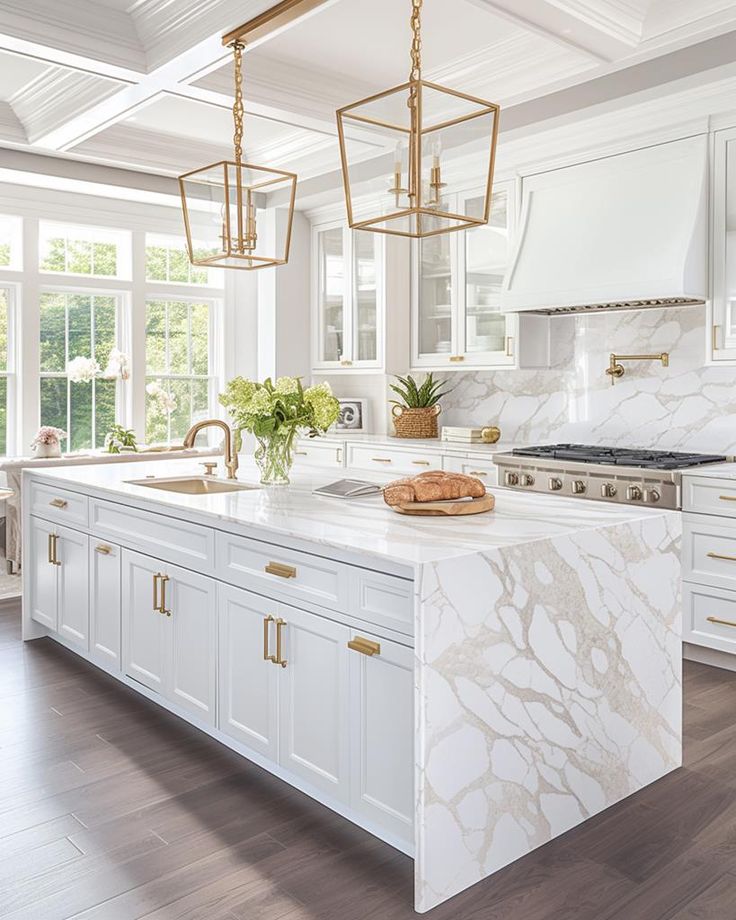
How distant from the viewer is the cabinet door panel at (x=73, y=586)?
3.74 meters

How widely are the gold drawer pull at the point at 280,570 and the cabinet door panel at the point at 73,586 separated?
58.0 inches

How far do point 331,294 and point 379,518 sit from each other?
4.10 metres

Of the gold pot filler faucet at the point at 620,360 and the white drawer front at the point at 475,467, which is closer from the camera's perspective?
the gold pot filler faucet at the point at 620,360

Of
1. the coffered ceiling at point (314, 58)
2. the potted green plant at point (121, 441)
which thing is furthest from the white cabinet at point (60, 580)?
the coffered ceiling at point (314, 58)

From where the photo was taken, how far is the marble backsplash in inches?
176

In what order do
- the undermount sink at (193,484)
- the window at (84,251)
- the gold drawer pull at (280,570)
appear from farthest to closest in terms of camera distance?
1. the window at (84,251)
2. the undermount sink at (193,484)
3. the gold drawer pull at (280,570)

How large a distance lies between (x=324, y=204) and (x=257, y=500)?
391 cm

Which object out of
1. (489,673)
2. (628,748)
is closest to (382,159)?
(489,673)

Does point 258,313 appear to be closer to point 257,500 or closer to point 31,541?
point 31,541

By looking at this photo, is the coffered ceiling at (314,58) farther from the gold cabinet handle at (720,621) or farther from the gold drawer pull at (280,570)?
the gold cabinet handle at (720,621)


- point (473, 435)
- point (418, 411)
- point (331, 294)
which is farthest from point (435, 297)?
point (331, 294)

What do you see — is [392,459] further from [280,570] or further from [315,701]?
[315,701]

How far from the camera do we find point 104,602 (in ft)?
11.7

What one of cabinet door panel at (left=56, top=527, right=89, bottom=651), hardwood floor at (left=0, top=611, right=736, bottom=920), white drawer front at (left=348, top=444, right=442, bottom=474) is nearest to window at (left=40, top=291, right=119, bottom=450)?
white drawer front at (left=348, top=444, right=442, bottom=474)
